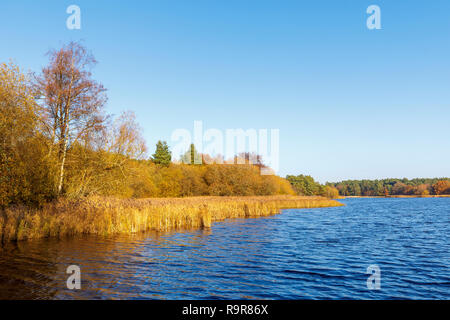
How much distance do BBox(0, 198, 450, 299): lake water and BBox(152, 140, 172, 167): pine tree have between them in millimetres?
57769

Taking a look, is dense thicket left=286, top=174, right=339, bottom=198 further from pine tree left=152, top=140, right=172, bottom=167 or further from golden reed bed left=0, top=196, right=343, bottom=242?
golden reed bed left=0, top=196, right=343, bottom=242

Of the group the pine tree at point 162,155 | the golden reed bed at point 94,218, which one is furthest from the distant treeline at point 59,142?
the pine tree at point 162,155

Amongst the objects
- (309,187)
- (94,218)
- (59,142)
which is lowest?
(309,187)

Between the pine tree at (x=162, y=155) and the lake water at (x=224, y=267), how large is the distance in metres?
57.8

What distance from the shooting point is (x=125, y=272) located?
11992mm

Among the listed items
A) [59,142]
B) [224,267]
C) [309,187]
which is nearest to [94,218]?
[59,142]

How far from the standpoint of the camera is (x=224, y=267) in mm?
13328

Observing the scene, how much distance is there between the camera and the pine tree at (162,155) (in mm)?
78188

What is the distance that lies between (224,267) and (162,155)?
225ft

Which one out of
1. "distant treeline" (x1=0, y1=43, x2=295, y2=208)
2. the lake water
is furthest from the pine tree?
the lake water

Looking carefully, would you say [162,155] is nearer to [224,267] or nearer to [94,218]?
[94,218]
